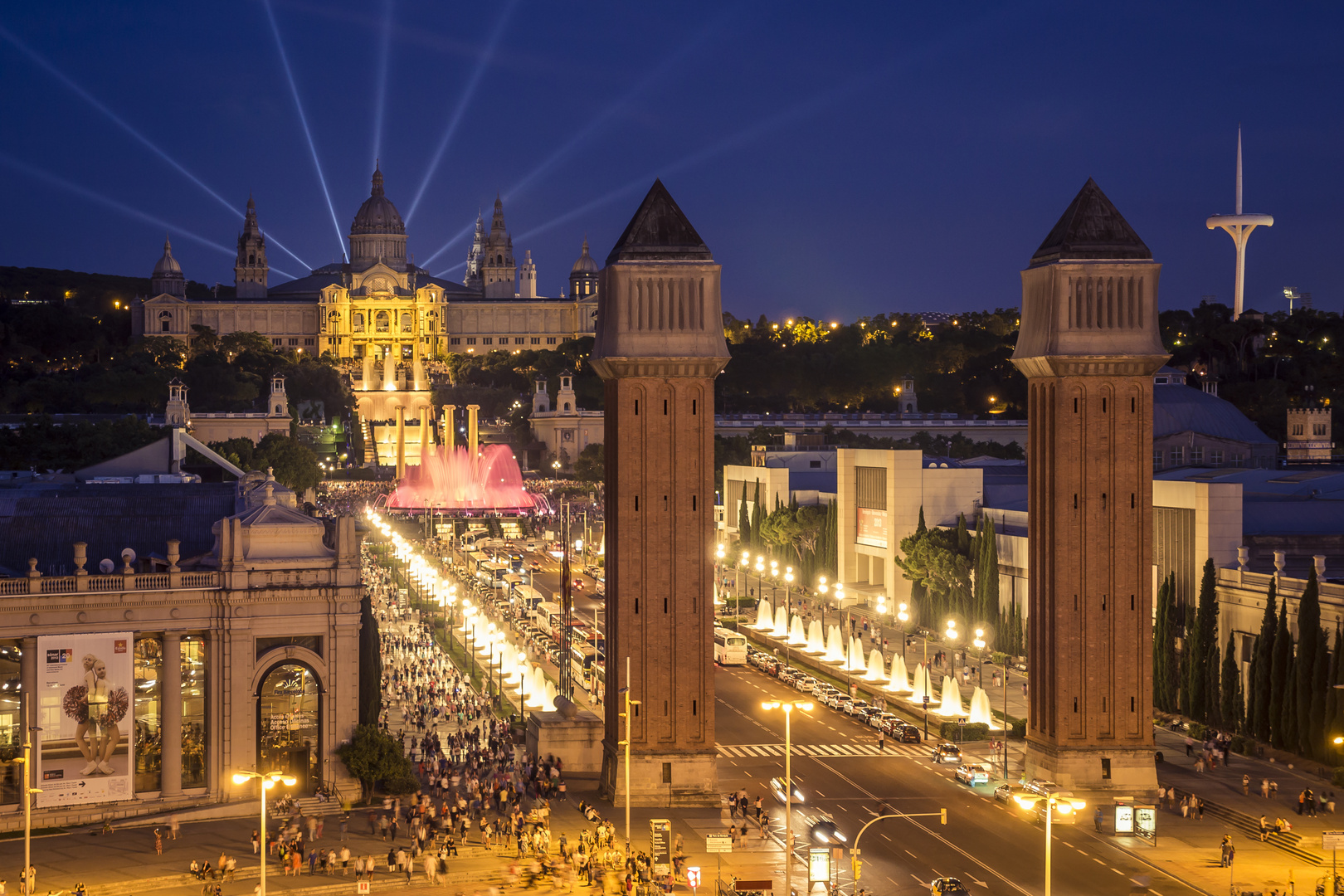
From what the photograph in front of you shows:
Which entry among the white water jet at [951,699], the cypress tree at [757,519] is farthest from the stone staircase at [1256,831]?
the cypress tree at [757,519]

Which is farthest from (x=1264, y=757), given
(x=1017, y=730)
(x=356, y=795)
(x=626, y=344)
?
(x=356, y=795)

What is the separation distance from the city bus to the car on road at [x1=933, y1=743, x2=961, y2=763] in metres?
23.9

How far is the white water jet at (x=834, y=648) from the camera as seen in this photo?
84875 mm

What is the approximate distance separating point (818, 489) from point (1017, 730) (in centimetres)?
5547

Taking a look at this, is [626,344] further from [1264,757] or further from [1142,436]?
[1264,757]

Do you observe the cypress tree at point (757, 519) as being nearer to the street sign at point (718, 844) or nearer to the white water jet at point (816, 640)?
the white water jet at point (816, 640)

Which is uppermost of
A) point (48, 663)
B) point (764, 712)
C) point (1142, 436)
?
point (1142, 436)

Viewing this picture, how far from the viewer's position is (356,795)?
176 ft

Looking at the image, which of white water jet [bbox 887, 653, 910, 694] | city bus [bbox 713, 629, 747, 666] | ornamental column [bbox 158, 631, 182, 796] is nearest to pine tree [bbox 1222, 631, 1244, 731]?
white water jet [bbox 887, 653, 910, 694]

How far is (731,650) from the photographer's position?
3337 inches

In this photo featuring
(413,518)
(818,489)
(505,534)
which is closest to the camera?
(818,489)

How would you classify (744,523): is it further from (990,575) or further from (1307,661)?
(1307,661)

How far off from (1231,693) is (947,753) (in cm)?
1226

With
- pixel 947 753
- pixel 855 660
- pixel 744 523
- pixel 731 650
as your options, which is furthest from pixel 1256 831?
pixel 744 523
